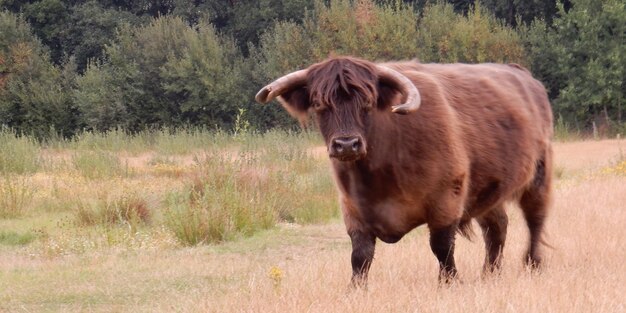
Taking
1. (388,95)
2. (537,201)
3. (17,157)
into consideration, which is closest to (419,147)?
(388,95)

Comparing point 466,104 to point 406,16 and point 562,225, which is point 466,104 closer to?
point 562,225

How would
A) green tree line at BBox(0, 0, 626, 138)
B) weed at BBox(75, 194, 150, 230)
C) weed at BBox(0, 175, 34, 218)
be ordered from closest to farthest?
weed at BBox(75, 194, 150, 230) < weed at BBox(0, 175, 34, 218) < green tree line at BBox(0, 0, 626, 138)

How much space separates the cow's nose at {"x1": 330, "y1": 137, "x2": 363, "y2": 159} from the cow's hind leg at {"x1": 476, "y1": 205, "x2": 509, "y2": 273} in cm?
288

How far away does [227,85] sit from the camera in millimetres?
49750

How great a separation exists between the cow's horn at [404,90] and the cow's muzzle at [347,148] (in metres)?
0.35

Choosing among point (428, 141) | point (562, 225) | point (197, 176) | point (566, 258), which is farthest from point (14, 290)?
point (197, 176)

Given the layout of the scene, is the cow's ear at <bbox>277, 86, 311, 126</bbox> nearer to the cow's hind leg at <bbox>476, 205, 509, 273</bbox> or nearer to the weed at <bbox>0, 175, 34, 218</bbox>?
the cow's hind leg at <bbox>476, 205, 509, 273</bbox>

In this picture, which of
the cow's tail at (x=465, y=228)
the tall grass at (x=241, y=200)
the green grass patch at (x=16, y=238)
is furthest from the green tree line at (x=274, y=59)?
the cow's tail at (x=465, y=228)

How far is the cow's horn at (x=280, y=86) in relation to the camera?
7.26 meters

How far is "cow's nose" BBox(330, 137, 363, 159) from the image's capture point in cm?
675

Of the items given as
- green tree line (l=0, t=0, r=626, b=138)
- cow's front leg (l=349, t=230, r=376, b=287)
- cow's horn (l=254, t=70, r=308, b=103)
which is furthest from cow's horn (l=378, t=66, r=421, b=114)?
green tree line (l=0, t=0, r=626, b=138)

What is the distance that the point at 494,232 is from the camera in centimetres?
945

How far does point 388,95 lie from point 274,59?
42.0 meters

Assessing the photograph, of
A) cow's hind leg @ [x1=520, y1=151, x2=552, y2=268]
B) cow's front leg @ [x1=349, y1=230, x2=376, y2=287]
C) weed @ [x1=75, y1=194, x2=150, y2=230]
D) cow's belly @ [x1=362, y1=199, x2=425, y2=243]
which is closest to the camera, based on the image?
cow's belly @ [x1=362, y1=199, x2=425, y2=243]
